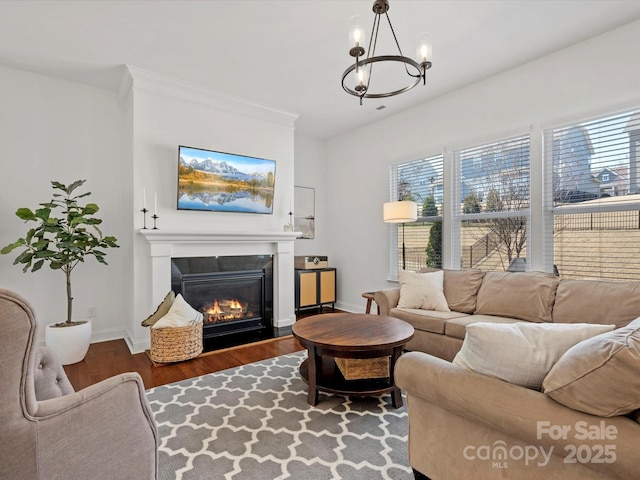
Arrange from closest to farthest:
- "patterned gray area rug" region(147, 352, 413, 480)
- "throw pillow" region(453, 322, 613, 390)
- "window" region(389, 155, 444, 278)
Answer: "throw pillow" region(453, 322, 613, 390) < "patterned gray area rug" region(147, 352, 413, 480) < "window" region(389, 155, 444, 278)

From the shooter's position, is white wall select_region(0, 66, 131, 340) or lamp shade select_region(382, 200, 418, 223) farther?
lamp shade select_region(382, 200, 418, 223)

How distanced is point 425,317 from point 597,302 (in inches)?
50.5

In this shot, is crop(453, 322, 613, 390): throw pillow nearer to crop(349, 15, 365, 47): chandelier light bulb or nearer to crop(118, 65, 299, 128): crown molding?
crop(349, 15, 365, 47): chandelier light bulb

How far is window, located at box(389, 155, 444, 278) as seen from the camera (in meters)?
4.15

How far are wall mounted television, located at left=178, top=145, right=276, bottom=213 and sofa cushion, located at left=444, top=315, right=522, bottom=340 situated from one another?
2.57 m

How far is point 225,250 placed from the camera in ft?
13.0

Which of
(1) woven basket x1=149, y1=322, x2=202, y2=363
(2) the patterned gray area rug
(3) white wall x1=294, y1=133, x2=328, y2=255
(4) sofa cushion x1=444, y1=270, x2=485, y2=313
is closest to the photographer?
(2) the patterned gray area rug

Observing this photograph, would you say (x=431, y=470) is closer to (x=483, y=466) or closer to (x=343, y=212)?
(x=483, y=466)

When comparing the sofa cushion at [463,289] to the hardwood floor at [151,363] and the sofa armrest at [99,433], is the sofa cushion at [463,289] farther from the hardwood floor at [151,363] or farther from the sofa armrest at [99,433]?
the sofa armrest at [99,433]

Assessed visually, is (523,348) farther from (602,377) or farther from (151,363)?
(151,363)

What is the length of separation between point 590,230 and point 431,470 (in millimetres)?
2707

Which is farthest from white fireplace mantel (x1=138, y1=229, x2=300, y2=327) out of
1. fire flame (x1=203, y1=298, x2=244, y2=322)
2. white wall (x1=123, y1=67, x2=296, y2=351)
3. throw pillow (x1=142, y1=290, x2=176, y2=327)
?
fire flame (x1=203, y1=298, x2=244, y2=322)

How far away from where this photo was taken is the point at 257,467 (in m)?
1.67

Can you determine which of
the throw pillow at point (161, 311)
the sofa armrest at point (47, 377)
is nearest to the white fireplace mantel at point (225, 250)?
the throw pillow at point (161, 311)
